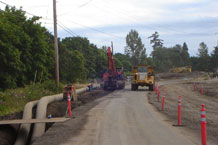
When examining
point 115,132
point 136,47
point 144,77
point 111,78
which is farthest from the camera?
point 136,47

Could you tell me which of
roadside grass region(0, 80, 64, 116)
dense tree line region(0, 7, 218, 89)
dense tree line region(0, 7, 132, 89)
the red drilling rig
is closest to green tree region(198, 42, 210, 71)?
dense tree line region(0, 7, 218, 89)

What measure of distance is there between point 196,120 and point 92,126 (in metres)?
5.19

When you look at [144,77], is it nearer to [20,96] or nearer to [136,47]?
[20,96]

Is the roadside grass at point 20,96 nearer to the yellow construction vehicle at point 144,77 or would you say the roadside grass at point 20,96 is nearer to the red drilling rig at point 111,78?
the red drilling rig at point 111,78

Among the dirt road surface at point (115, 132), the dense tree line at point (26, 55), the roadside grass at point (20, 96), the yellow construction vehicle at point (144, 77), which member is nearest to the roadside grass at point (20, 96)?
the roadside grass at point (20, 96)

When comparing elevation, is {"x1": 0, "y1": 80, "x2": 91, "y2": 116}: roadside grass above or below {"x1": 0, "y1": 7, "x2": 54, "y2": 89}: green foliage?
below

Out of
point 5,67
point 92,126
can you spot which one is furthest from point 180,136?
point 5,67

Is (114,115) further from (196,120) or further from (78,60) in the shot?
(78,60)

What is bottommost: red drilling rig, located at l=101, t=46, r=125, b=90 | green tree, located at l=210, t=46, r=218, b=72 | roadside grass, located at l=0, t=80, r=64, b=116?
roadside grass, located at l=0, t=80, r=64, b=116

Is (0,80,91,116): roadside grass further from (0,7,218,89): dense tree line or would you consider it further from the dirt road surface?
the dirt road surface

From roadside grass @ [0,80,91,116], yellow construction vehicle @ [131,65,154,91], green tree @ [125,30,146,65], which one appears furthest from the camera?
green tree @ [125,30,146,65]

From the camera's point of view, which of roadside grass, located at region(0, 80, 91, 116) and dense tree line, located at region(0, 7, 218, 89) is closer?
roadside grass, located at region(0, 80, 91, 116)

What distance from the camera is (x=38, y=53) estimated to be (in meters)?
38.0

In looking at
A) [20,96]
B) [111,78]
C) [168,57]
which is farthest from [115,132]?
[168,57]
